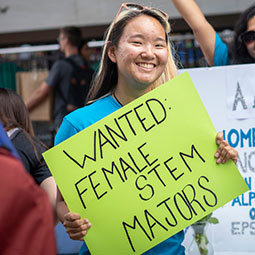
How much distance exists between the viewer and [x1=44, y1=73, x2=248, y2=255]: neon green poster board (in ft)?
6.57

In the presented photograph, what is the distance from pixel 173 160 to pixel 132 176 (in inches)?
6.7

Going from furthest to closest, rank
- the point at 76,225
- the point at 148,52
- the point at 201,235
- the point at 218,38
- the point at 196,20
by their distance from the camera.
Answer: the point at 218,38 < the point at 196,20 < the point at 201,235 < the point at 148,52 < the point at 76,225

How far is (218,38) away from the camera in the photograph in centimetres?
302

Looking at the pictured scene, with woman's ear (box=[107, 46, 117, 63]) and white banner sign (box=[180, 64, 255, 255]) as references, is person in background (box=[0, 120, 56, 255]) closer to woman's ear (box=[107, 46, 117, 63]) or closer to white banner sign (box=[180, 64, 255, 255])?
woman's ear (box=[107, 46, 117, 63])

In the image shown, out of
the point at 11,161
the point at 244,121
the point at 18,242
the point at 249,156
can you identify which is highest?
the point at 11,161

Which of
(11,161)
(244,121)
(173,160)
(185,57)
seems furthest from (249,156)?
(185,57)

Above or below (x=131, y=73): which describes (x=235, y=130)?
below

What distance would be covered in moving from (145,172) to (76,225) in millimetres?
325

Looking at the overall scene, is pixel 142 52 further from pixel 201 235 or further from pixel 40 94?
pixel 40 94

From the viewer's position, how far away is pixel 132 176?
6.63 ft

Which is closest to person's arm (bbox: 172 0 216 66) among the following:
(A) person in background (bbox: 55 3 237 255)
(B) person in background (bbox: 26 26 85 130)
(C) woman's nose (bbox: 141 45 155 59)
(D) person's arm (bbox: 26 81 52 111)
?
(A) person in background (bbox: 55 3 237 255)

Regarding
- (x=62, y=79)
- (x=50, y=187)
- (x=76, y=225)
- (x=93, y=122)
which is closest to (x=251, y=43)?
(x=93, y=122)

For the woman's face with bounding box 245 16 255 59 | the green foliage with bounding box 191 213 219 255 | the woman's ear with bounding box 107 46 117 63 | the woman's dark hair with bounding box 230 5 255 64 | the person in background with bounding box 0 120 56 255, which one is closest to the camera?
the person in background with bounding box 0 120 56 255

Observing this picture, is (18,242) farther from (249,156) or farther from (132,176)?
(249,156)
